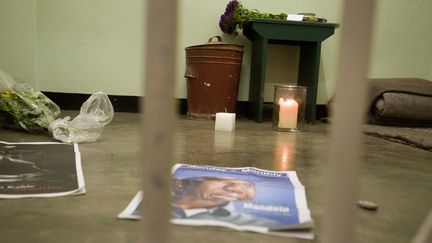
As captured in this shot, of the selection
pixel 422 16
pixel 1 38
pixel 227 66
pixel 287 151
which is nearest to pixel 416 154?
pixel 287 151

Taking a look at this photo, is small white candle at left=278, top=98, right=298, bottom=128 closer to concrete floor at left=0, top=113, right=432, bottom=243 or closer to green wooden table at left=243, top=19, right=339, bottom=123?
concrete floor at left=0, top=113, right=432, bottom=243

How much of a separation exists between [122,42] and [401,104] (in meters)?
1.59

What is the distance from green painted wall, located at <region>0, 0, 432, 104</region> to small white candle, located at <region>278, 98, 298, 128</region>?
60 centimetres

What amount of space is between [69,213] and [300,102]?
1369mm

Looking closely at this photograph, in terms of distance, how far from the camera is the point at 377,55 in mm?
2398

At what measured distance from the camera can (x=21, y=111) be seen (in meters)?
1.36

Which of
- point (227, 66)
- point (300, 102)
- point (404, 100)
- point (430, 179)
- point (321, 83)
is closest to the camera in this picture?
point (430, 179)

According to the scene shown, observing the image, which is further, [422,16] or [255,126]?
[422,16]

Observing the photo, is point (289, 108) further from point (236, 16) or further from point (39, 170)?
point (39, 170)

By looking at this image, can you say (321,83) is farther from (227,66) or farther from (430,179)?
(430,179)

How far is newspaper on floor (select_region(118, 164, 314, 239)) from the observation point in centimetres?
58

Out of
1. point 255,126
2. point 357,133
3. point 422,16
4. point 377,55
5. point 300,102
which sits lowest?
point 255,126

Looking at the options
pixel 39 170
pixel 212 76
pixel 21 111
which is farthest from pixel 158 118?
pixel 212 76

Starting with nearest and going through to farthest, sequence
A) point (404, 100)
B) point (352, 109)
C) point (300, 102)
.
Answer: point (352, 109) < point (300, 102) < point (404, 100)
